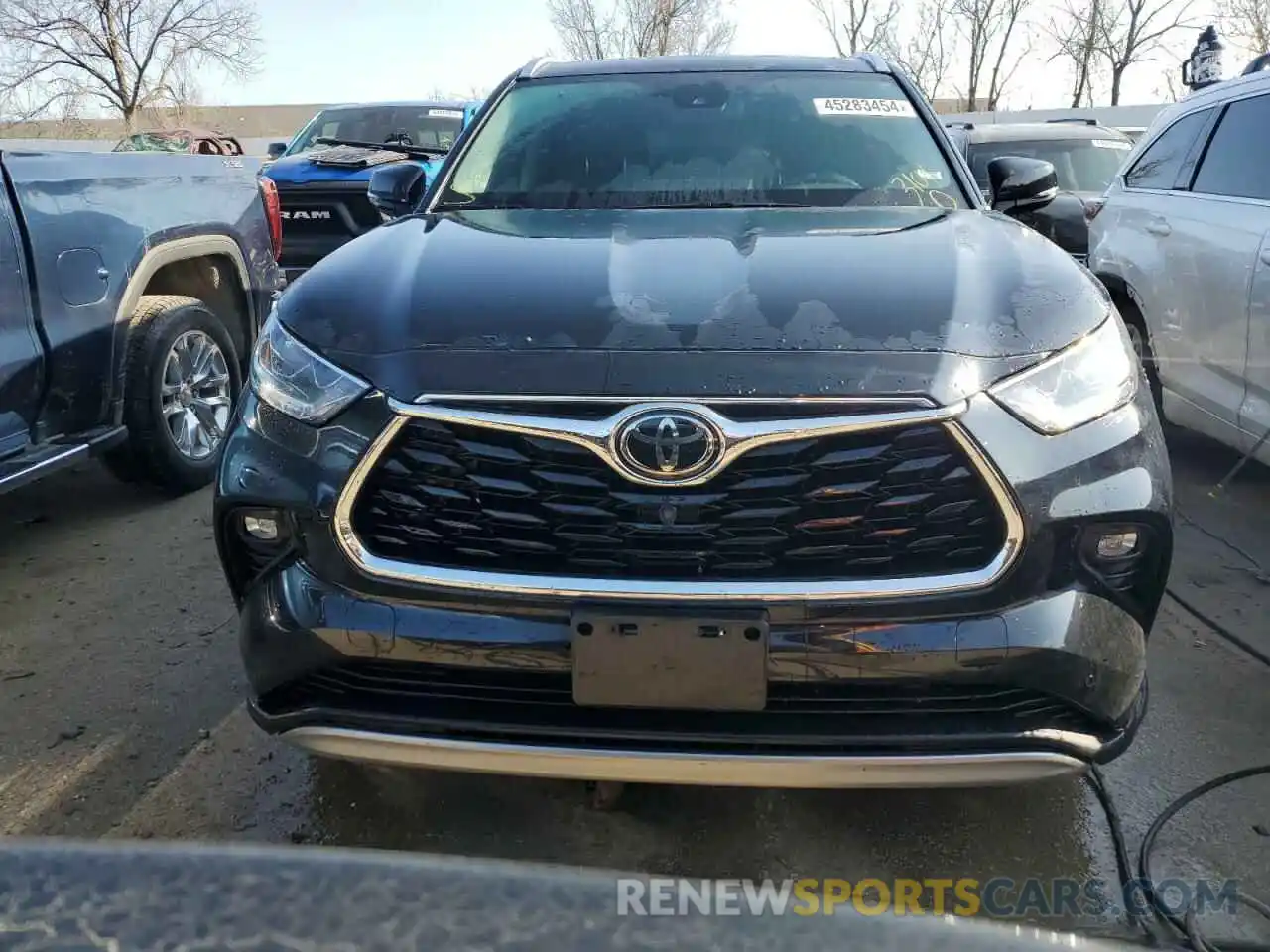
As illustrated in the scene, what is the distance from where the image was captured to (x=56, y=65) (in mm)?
29781

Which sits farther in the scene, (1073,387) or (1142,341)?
(1142,341)

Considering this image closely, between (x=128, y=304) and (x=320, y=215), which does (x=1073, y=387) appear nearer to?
(x=128, y=304)

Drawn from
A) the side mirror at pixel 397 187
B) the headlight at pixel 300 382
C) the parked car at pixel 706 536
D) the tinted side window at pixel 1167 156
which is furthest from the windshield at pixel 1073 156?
the headlight at pixel 300 382

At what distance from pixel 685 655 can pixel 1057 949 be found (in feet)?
4.10

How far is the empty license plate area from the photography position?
188cm

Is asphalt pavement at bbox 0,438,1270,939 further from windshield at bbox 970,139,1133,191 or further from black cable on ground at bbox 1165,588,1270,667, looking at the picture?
windshield at bbox 970,139,1133,191

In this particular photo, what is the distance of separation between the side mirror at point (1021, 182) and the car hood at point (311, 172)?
20.0ft

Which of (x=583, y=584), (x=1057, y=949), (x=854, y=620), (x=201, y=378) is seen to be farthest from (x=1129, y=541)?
(x=201, y=378)

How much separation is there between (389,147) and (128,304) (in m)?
6.06

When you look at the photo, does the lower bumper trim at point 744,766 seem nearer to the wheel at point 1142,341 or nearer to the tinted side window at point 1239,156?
the tinted side window at point 1239,156

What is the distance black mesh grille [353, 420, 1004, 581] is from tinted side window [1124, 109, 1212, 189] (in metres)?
3.67

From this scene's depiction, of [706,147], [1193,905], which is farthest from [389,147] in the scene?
[1193,905]

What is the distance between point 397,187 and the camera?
3.61 meters

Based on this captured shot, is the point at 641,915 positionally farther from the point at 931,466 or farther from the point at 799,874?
the point at 799,874
